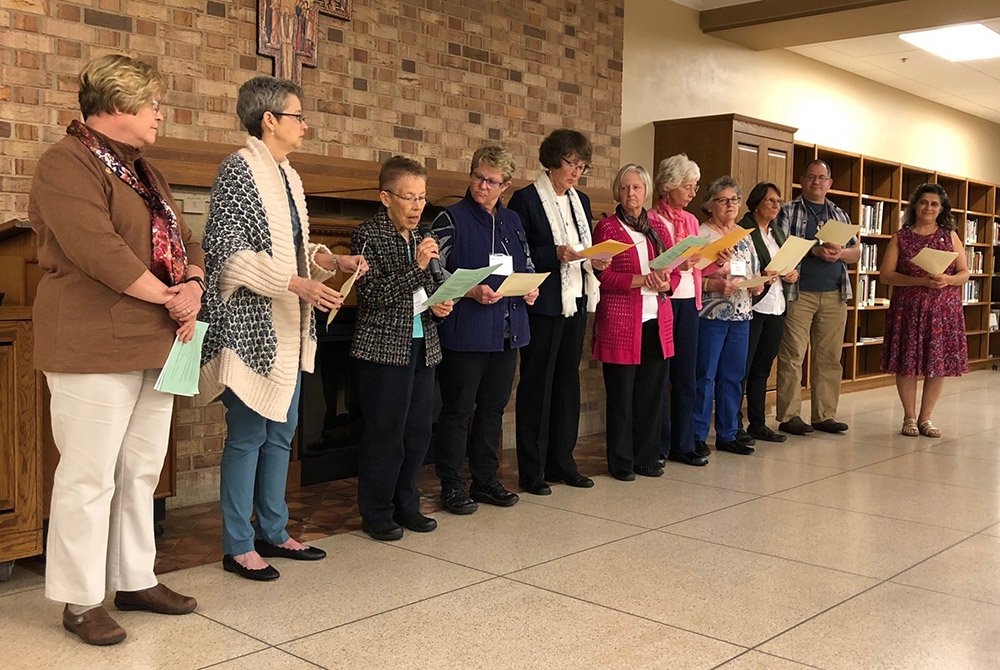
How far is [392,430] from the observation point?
3619mm

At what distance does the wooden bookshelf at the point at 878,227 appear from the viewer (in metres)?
9.04

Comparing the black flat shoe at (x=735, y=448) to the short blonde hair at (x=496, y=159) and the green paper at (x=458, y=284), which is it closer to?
the short blonde hair at (x=496, y=159)

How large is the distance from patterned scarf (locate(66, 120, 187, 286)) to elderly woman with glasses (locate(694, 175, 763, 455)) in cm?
327

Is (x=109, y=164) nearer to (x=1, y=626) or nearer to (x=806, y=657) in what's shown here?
(x=1, y=626)

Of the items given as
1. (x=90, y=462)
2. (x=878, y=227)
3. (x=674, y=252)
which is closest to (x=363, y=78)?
(x=674, y=252)

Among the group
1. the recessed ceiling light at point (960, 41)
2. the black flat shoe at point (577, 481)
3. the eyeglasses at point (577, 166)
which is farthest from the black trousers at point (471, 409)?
the recessed ceiling light at point (960, 41)

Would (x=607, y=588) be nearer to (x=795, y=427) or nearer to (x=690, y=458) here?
(x=690, y=458)

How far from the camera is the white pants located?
2.56 meters

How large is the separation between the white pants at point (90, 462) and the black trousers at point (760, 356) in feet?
12.5

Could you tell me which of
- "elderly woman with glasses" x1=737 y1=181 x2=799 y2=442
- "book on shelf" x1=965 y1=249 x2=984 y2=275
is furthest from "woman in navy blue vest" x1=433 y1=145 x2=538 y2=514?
"book on shelf" x1=965 y1=249 x2=984 y2=275

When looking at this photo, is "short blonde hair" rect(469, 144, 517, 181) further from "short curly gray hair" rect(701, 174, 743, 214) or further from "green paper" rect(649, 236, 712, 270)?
"short curly gray hair" rect(701, 174, 743, 214)

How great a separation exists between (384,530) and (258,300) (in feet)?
3.52

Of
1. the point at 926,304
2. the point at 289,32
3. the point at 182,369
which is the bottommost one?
the point at 182,369

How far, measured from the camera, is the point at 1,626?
108 inches
